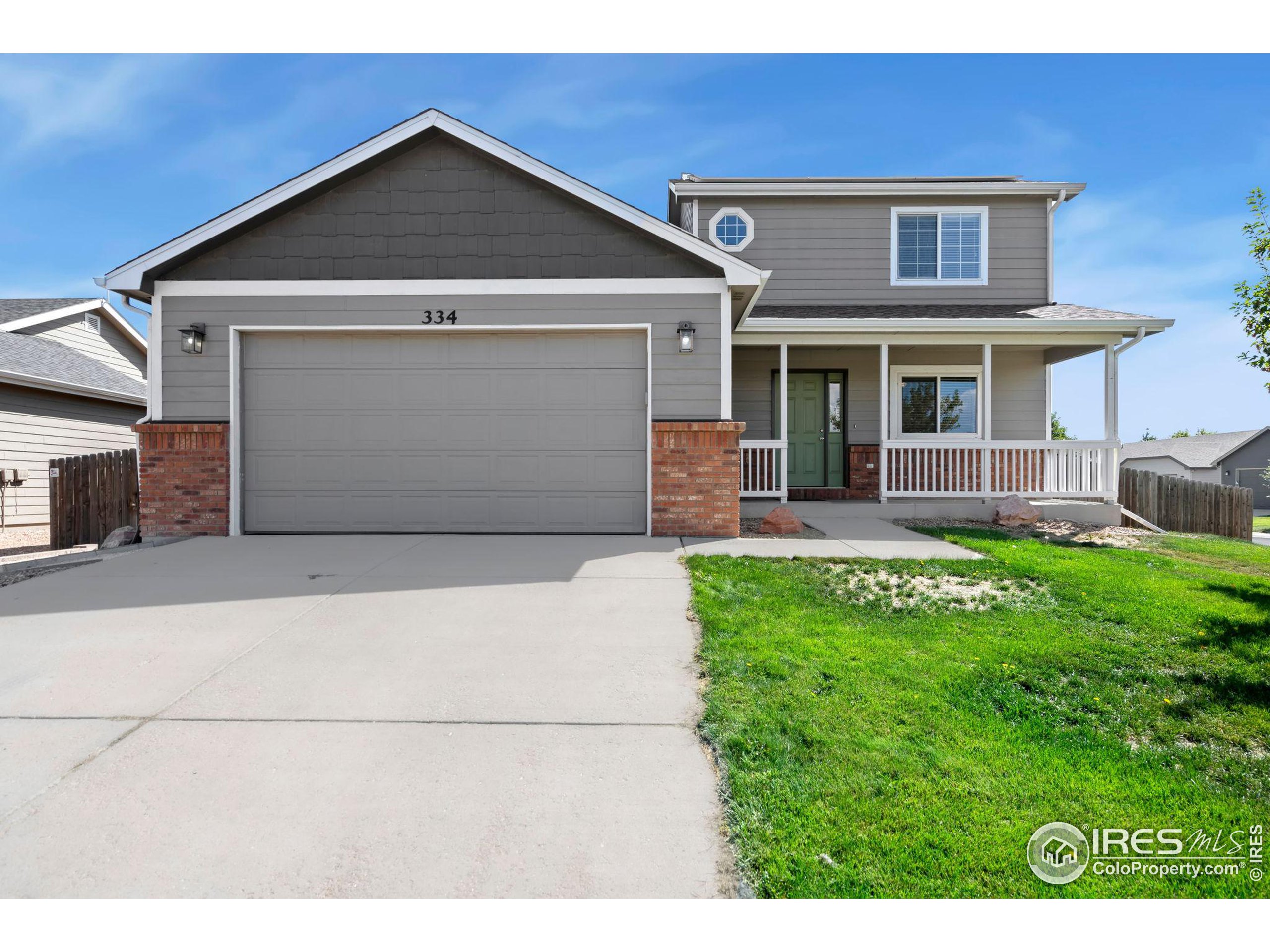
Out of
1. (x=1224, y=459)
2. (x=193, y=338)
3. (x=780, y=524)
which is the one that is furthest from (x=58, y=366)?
(x=1224, y=459)

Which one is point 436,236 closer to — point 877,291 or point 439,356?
point 439,356

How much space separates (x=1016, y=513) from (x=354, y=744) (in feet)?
31.6

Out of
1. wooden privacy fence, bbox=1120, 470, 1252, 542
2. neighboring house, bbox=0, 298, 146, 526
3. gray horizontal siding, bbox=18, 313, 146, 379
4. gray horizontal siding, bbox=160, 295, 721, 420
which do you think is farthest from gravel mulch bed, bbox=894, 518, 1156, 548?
gray horizontal siding, bbox=18, 313, 146, 379

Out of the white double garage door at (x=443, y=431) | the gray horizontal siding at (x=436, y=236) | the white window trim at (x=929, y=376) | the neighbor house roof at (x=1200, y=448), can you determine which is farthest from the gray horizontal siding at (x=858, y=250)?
the neighbor house roof at (x=1200, y=448)

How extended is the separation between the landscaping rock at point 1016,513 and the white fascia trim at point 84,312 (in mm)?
20672

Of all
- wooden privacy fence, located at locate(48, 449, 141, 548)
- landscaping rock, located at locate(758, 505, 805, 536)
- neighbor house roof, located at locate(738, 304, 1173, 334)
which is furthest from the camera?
neighbor house roof, located at locate(738, 304, 1173, 334)

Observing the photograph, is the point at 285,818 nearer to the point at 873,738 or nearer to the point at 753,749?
the point at 753,749

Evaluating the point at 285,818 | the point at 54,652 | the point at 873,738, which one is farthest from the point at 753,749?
→ the point at 54,652

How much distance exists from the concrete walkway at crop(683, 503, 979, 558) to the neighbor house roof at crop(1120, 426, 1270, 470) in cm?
3323

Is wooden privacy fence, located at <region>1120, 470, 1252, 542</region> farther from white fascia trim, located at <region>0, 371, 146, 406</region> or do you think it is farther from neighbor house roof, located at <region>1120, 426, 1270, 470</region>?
neighbor house roof, located at <region>1120, 426, 1270, 470</region>

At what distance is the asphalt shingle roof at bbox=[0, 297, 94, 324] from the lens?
15281 mm

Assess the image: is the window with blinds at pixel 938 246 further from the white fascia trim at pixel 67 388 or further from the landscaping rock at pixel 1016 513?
the white fascia trim at pixel 67 388

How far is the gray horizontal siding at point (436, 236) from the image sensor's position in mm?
7754

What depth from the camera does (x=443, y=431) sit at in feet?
26.0
